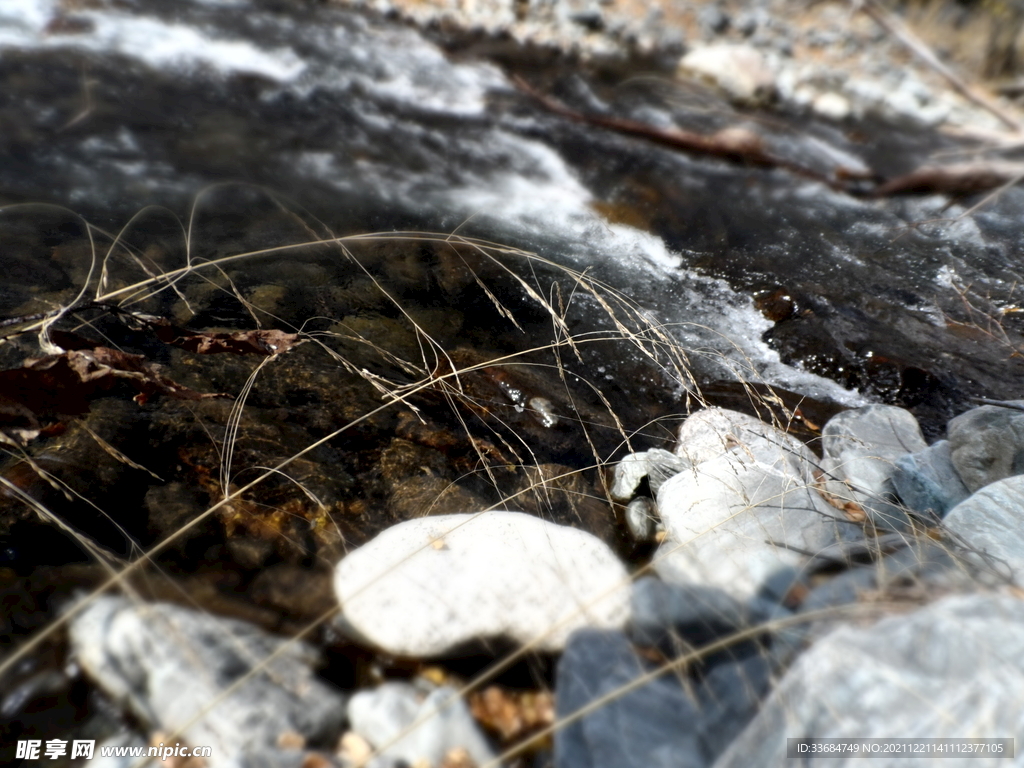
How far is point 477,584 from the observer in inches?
58.9

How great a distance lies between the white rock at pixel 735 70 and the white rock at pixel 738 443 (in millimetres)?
5025

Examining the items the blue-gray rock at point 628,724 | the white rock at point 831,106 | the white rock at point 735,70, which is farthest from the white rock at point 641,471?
the white rock at point 831,106

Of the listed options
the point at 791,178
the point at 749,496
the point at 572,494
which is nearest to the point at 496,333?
the point at 572,494

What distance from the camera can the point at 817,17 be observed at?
763cm

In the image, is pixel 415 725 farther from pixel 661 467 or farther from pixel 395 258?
pixel 395 258

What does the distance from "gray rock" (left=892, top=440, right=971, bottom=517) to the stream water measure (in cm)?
63

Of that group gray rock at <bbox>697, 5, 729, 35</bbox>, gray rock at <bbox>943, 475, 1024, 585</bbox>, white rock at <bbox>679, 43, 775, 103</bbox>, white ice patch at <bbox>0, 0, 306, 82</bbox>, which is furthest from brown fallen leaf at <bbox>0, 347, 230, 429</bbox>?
gray rock at <bbox>697, 5, 729, 35</bbox>

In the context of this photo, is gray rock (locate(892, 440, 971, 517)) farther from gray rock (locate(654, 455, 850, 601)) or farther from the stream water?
the stream water

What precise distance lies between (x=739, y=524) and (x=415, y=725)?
0.98 metres

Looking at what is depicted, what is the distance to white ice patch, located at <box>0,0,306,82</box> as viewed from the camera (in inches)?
172

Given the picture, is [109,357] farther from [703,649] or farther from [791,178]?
[791,178]

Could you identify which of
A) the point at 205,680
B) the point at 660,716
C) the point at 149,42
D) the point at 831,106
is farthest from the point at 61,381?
the point at 831,106

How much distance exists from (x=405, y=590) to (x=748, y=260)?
9.70 feet

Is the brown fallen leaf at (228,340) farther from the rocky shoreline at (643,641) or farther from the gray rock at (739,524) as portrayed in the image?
the gray rock at (739,524)
